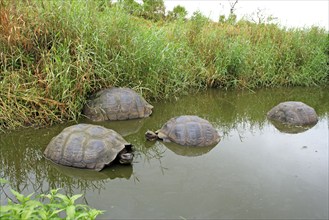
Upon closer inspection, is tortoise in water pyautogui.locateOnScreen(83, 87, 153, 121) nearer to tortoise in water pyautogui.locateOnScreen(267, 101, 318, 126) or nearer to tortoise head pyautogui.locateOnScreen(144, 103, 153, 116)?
tortoise head pyautogui.locateOnScreen(144, 103, 153, 116)

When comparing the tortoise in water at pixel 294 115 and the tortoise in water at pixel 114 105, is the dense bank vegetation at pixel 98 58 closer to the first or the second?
the tortoise in water at pixel 114 105

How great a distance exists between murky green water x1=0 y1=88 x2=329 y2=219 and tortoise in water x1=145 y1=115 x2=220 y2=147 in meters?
0.12

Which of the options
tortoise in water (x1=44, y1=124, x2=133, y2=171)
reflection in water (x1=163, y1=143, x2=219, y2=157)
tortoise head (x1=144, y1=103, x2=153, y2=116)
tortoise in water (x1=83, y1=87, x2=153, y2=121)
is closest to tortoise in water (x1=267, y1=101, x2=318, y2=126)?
reflection in water (x1=163, y1=143, x2=219, y2=157)

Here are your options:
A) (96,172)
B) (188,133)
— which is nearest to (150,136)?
(188,133)

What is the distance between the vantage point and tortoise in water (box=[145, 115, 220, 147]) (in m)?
4.51

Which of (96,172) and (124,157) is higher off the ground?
(124,157)

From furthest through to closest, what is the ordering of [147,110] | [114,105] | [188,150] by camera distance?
[147,110]
[114,105]
[188,150]

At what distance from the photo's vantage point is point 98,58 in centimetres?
584

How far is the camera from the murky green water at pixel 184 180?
300 centimetres

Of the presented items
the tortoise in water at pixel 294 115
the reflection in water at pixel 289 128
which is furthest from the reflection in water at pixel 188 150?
the tortoise in water at pixel 294 115

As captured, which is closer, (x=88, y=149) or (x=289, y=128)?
(x=88, y=149)

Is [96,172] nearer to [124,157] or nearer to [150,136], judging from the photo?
[124,157]

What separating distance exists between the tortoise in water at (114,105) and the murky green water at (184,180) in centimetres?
26

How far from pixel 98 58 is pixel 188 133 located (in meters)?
2.31
